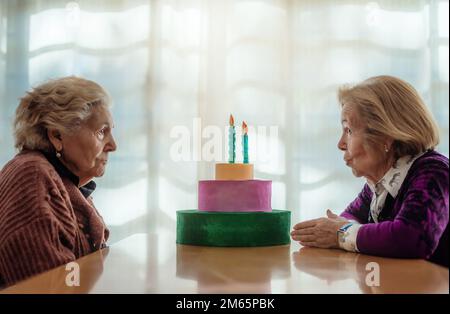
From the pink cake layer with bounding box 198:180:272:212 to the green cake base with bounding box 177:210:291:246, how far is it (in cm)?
7

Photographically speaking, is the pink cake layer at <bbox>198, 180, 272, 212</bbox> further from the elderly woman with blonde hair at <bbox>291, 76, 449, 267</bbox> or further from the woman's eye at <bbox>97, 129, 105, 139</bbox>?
the woman's eye at <bbox>97, 129, 105, 139</bbox>

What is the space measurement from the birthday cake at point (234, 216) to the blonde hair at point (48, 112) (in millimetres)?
472

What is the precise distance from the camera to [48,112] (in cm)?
152

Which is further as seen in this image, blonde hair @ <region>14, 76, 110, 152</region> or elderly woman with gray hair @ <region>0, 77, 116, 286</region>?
blonde hair @ <region>14, 76, 110, 152</region>

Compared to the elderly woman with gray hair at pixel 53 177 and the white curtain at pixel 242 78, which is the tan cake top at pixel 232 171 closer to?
the elderly woman with gray hair at pixel 53 177

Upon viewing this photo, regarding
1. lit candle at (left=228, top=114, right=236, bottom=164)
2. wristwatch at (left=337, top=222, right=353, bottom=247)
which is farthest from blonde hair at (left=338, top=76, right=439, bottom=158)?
lit candle at (left=228, top=114, right=236, bottom=164)

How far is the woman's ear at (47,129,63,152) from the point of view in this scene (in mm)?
1511

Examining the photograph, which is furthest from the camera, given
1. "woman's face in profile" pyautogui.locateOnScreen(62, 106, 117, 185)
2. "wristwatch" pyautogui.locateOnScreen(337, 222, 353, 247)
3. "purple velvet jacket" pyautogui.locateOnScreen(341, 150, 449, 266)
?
"woman's face in profile" pyautogui.locateOnScreen(62, 106, 117, 185)

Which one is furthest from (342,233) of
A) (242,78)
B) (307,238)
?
(242,78)

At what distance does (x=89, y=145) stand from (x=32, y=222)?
461mm

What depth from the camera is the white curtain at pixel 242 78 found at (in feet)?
10.1

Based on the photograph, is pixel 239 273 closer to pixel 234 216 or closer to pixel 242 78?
pixel 234 216

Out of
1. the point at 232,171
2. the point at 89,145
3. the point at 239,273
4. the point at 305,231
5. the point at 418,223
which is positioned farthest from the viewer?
the point at 89,145
